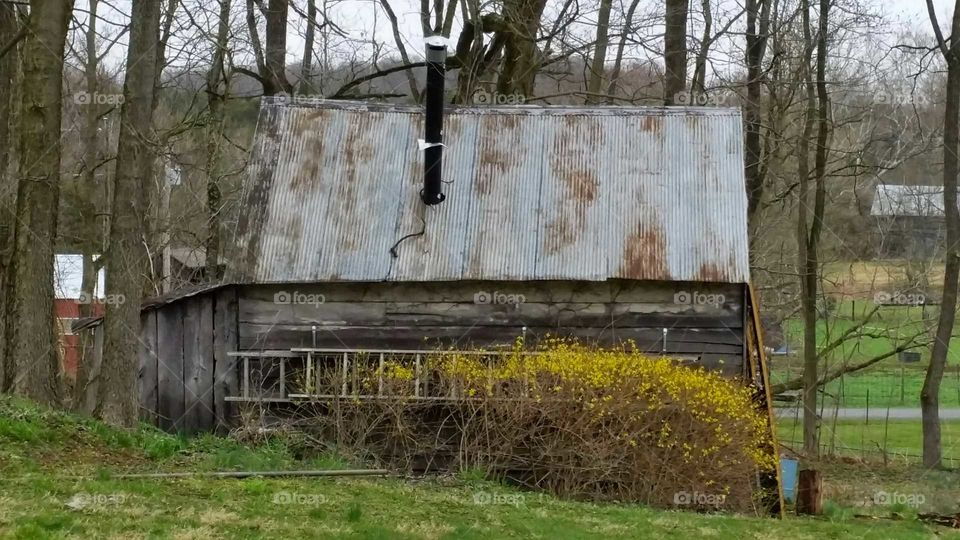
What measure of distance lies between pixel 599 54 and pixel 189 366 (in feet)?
45.4

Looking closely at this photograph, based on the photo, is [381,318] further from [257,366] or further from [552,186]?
[552,186]

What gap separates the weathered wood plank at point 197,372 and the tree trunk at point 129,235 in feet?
4.78

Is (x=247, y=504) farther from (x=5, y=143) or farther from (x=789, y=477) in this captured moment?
(x=789, y=477)

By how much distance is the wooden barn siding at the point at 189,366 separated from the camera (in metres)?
14.1

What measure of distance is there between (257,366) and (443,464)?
10.2 ft

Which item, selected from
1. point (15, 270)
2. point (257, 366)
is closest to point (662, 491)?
point (257, 366)

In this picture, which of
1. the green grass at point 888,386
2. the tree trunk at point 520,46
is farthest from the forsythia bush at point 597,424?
the green grass at point 888,386

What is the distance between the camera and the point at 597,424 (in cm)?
1240

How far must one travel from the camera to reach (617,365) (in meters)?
12.6

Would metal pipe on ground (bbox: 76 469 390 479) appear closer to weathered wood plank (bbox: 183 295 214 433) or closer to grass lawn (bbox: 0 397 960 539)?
grass lawn (bbox: 0 397 960 539)

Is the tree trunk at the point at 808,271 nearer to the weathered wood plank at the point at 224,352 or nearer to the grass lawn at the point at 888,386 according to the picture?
the grass lawn at the point at 888,386

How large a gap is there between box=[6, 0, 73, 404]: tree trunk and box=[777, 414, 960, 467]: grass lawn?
18051 millimetres

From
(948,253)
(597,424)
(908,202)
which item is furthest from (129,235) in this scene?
(908,202)

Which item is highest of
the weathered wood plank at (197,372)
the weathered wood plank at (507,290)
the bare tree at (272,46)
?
the bare tree at (272,46)
